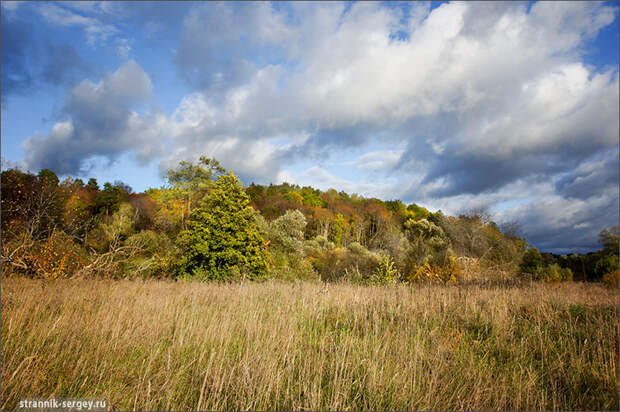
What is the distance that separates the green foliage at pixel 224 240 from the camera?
1206 centimetres

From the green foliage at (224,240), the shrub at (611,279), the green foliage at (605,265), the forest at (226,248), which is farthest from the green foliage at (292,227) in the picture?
the green foliage at (605,265)

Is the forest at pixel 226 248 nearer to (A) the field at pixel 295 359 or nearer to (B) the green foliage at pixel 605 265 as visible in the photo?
(B) the green foliage at pixel 605 265

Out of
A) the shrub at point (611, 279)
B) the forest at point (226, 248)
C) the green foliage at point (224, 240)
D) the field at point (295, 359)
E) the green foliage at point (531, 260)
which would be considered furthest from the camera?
the green foliage at point (531, 260)

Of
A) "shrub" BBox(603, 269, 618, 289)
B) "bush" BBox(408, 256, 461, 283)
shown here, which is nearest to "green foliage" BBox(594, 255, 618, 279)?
"shrub" BBox(603, 269, 618, 289)

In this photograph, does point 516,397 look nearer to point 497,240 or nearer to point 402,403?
point 402,403

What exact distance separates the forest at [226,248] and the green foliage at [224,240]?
4 cm

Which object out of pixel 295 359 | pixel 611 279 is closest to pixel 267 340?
pixel 295 359

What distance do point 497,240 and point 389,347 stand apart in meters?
21.5

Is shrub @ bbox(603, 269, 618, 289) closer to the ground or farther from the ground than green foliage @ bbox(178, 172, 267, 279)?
closer to the ground

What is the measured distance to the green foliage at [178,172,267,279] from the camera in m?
12.1

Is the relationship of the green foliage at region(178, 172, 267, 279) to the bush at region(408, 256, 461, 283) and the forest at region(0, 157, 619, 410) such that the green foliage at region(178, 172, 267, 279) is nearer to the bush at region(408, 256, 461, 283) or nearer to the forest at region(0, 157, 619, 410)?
the forest at region(0, 157, 619, 410)

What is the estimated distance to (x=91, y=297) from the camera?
17.8 feet

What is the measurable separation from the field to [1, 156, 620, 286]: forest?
4338 mm

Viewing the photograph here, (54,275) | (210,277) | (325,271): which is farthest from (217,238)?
(325,271)
